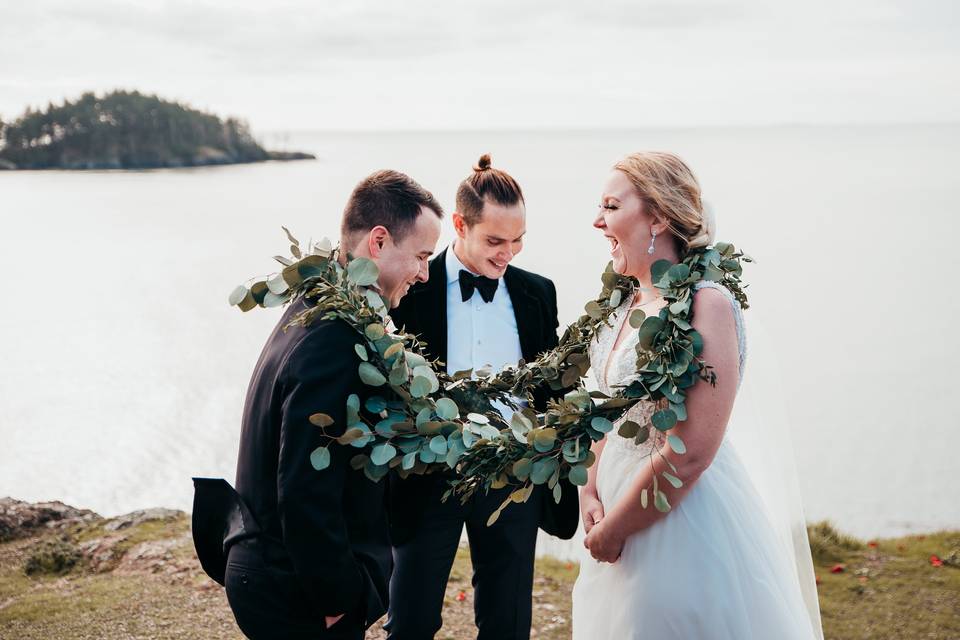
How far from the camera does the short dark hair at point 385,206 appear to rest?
269cm

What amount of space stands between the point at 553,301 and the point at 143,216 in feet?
118

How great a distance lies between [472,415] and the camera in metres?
2.90

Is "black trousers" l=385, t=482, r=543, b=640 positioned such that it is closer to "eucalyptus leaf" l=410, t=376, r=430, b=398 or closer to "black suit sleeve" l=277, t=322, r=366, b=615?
"eucalyptus leaf" l=410, t=376, r=430, b=398

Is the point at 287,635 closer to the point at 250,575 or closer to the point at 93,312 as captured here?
the point at 250,575

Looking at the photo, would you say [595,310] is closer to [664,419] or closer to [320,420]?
[664,419]

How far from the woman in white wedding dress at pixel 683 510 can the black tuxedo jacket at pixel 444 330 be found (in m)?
0.61

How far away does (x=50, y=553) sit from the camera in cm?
568

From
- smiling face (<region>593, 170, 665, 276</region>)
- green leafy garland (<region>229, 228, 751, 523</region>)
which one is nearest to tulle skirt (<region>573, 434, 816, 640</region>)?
green leafy garland (<region>229, 228, 751, 523</region>)

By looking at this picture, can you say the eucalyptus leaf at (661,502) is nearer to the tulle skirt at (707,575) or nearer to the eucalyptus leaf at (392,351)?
the tulle skirt at (707,575)

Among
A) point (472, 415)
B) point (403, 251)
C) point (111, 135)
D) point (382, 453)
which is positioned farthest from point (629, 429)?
point (111, 135)

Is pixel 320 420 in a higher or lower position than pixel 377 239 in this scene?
lower

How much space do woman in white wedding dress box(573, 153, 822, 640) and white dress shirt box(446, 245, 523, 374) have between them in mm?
791

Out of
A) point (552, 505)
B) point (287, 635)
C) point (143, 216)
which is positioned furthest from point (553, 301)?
point (143, 216)

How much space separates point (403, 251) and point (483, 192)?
3.60 ft
